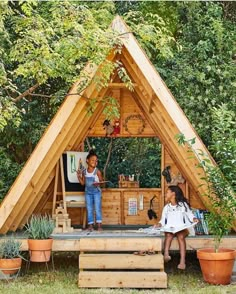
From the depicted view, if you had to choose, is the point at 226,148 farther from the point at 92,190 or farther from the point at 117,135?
the point at 117,135

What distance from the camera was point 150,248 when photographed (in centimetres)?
609

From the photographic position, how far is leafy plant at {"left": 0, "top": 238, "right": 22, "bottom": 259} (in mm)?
6035

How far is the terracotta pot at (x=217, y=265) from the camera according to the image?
579 centimetres

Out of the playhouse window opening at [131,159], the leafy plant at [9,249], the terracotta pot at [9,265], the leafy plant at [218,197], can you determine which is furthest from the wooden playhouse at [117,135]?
the playhouse window opening at [131,159]

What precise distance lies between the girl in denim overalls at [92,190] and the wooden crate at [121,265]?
1103 mm

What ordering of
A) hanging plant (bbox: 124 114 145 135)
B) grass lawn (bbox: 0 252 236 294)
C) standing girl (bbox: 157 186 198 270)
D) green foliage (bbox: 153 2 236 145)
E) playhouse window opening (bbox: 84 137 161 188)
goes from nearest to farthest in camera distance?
grass lawn (bbox: 0 252 236 294) → standing girl (bbox: 157 186 198 270) → green foliage (bbox: 153 2 236 145) → hanging plant (bbox: 124 114 145 135) → playhouse window opening (bbox: 84 137 161 188)

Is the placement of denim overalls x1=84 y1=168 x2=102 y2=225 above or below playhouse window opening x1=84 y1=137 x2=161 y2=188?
below

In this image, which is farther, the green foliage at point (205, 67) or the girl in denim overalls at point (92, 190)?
the green foliage at point (205, 67)

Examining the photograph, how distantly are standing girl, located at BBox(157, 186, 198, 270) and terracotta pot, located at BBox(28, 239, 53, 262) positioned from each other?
1.40 m

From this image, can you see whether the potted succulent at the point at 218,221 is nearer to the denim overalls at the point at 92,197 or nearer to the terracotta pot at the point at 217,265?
the terracotta pot at the point at 217,265

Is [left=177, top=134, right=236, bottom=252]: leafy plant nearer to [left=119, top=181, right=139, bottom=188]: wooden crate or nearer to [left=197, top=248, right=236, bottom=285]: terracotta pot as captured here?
[left=197, top=248, right=236, bottom=285]: terracotta pot

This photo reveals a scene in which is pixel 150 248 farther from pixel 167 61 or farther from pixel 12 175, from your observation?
pixel 167 61

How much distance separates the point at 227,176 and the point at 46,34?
256 centimetres

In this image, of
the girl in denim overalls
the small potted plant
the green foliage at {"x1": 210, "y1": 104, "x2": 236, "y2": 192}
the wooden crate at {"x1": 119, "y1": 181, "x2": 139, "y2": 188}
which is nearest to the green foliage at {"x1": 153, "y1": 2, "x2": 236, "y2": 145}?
the wooden crate at {"x1": 119, "y1": 181, "x2": 139, "y2": 188}
